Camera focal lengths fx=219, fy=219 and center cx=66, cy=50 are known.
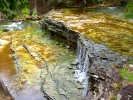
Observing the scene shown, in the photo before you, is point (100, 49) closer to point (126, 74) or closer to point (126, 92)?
point (126, 74)

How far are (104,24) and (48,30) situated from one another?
12.9 ft

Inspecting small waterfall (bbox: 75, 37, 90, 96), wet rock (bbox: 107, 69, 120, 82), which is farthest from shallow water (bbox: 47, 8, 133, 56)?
wet rock (bbox: 107, 69, 120, 82)

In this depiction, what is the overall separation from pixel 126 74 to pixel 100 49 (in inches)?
114

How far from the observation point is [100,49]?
31.1 ft

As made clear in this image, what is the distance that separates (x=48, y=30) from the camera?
15.1m

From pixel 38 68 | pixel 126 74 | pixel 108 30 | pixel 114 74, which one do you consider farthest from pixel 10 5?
pixel 108 30

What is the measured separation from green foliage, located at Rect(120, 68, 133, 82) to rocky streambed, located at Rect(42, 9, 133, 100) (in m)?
0.15

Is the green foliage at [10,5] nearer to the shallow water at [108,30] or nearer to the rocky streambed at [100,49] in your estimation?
the rocky streambed at [100,49]

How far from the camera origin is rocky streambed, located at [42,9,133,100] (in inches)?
252

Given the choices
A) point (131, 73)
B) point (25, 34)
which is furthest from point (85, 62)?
point (25, 34)

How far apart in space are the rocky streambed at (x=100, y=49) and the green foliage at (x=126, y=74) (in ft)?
0.49

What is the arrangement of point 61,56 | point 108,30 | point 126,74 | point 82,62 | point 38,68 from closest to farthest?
point 126,74 → point 38,68 → point 82,62 → point 61,56 → point 108,30

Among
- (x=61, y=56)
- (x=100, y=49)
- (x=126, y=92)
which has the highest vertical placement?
(x=100, y=49)

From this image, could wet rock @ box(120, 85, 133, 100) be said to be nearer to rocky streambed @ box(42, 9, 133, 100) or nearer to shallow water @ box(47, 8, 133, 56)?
rocky streambed @ box(42, 9, 133, 100)
